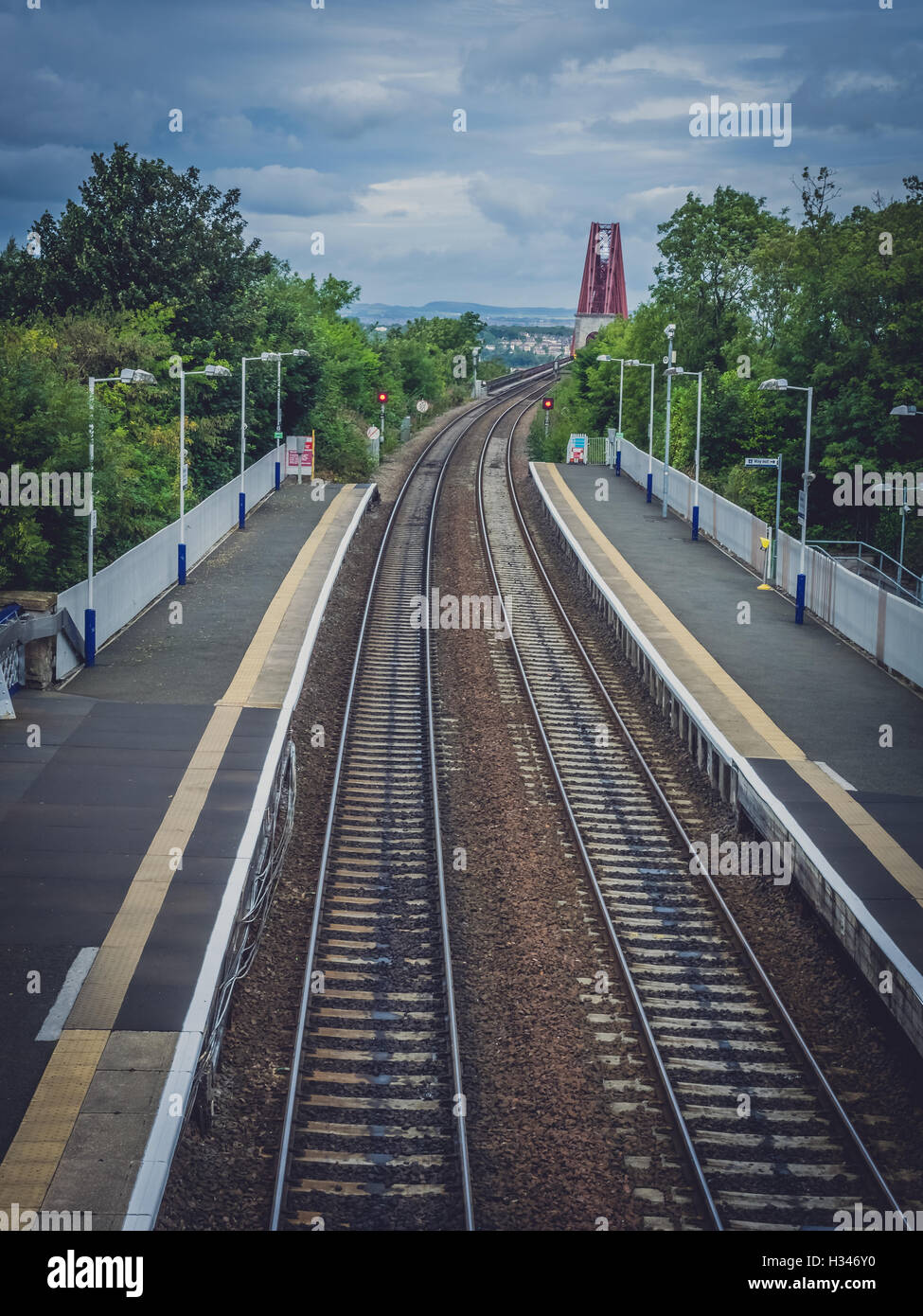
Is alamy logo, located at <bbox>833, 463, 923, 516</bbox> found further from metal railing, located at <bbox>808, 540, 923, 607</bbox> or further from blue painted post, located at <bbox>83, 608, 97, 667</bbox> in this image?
blue painted post, located at <bbox>83, 608, 97, 667</bbox>

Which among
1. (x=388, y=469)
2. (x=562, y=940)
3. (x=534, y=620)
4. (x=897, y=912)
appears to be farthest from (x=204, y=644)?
(x=388, y=469)

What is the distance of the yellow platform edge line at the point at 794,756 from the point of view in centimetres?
1464

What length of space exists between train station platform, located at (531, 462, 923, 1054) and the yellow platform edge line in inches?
1.2

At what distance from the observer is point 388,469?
54.2 metres

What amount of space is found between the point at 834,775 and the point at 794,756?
2.96ft

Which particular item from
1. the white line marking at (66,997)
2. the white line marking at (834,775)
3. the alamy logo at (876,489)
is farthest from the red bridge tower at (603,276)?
the white line marking at (66,997)

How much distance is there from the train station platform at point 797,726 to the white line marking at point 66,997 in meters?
7.78

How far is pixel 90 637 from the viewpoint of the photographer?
23.0m

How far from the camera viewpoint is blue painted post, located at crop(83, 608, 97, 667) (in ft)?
75.0

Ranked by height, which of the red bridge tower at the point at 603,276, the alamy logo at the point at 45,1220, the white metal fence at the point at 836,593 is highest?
the red bridge tower at the point at 603,276

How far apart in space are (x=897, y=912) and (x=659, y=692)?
33.5 feet

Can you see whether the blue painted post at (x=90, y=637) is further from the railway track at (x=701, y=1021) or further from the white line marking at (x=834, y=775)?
the white line marking at (x=834, y=775)
